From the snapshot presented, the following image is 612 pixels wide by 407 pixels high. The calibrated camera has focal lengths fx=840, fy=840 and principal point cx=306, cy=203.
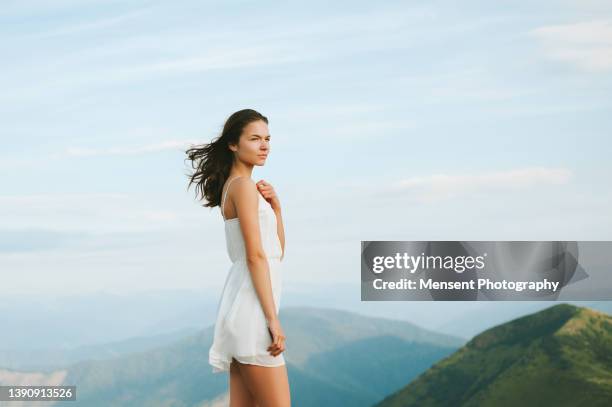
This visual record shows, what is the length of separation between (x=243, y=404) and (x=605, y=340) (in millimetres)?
13582

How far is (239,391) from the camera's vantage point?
4883 millimetres

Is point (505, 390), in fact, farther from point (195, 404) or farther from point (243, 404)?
point (243, 404)

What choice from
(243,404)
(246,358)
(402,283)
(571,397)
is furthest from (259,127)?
(571,397)

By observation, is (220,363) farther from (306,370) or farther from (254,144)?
(306,370)

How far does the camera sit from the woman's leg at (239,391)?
191 inches

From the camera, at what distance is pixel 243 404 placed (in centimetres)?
488

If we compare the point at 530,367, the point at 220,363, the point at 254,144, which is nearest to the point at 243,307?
the point at 220,363

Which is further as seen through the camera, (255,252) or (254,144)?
(254,144)

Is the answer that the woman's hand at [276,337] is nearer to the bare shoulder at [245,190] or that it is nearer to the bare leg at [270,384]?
the bare leg at [270,384]

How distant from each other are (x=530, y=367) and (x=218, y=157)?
1333 centimetres

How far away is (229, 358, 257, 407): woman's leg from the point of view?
15.9ft

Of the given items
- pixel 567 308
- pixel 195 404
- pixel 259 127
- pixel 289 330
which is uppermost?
pixel 259 127

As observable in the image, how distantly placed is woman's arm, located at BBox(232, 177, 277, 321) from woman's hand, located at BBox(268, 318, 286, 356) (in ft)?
0.10

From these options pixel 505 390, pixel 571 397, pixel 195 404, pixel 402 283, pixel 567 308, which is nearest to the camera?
pixel 402 283
